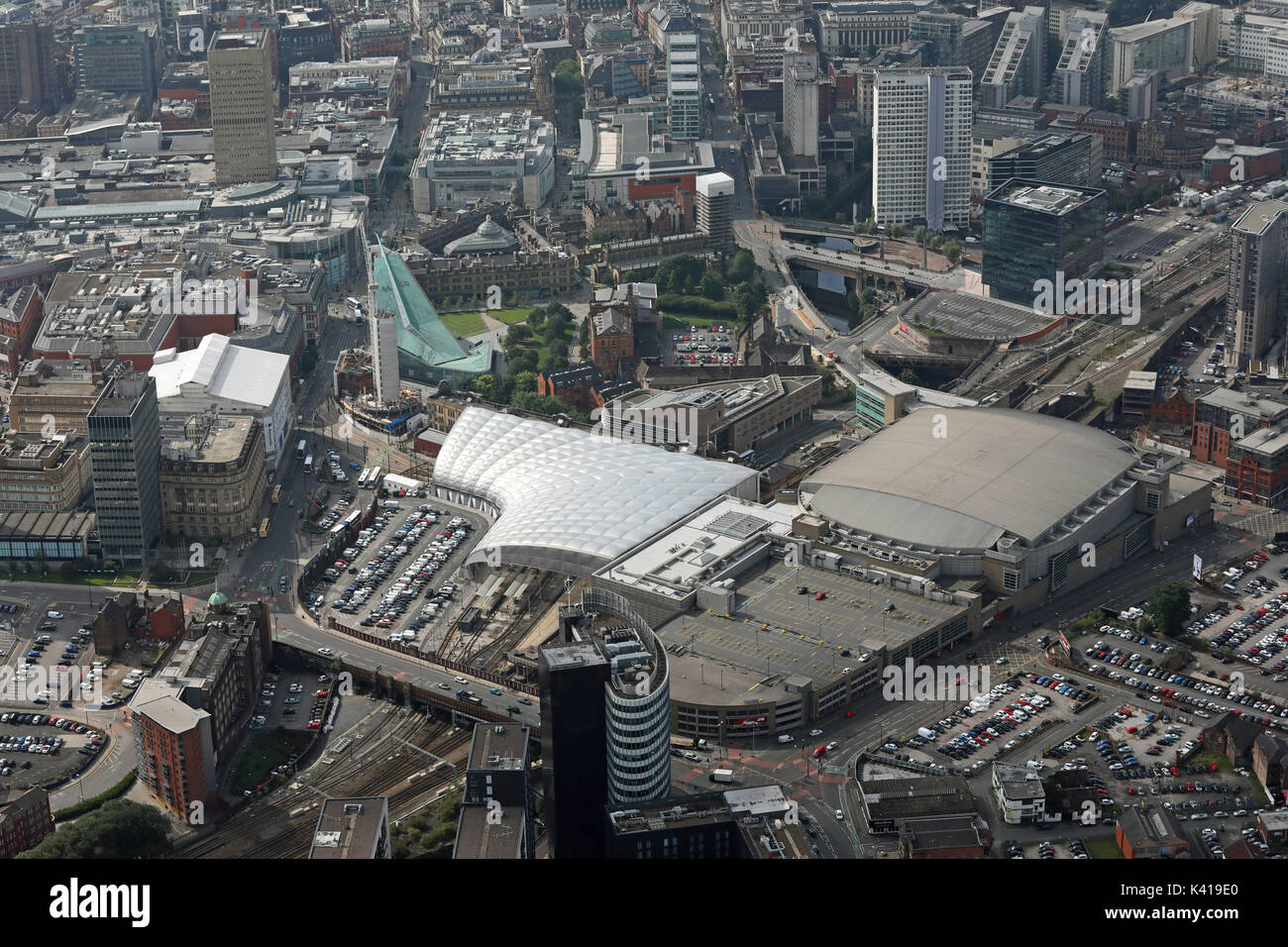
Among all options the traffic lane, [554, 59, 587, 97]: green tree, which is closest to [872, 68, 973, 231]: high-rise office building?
[554, 59, 587, 97]: green tree

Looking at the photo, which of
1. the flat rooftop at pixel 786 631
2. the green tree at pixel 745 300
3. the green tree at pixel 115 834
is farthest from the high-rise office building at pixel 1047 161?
the green tree at pixel 115 834

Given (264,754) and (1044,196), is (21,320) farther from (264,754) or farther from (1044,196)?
(1044,196)

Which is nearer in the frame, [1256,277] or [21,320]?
[1256,277]

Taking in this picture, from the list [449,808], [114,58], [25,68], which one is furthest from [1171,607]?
[25,68]

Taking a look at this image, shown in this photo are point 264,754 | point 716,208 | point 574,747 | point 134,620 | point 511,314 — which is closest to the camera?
point 574,747

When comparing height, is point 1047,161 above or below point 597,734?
above

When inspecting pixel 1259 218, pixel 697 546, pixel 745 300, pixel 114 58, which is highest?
pixel 114 58

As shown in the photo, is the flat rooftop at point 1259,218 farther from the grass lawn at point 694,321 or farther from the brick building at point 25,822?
the brick building at point 25,822

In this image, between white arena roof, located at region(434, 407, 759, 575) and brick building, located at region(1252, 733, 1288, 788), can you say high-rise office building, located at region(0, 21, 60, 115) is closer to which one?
white arena roof, located at region(434, 407, 759, 575)
